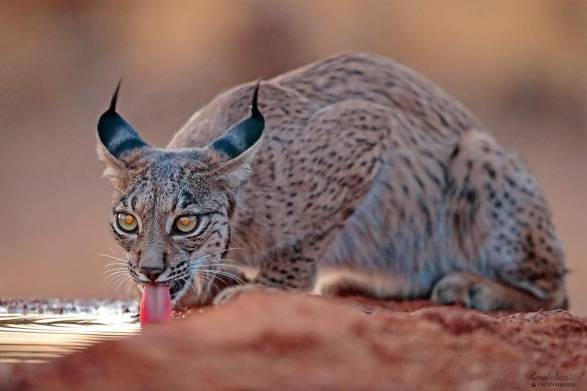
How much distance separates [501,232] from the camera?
6.57 m

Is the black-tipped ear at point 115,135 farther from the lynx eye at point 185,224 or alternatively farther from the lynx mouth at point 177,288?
the lynx mouth at point 177,288

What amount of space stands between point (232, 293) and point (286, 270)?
39cm

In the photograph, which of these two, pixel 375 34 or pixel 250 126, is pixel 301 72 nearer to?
pixel 250 126

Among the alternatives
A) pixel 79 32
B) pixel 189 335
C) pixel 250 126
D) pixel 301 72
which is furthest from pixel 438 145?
pixel 79 32

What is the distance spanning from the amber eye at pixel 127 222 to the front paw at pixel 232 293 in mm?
804

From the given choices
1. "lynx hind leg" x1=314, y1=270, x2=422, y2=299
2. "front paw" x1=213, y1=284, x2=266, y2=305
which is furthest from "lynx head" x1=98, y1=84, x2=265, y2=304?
"lynx hind leg" x1=314, y1=270, x2=422, y2=299

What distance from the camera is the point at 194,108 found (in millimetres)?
15359

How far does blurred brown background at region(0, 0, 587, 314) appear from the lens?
15.1 meters

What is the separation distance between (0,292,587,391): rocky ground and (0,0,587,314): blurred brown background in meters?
10.6

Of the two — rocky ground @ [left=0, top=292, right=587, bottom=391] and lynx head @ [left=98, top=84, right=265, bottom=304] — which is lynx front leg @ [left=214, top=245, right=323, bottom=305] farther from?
rocky ground @ [left=0, top=292, right=587, bottom=391]

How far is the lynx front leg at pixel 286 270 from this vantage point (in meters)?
6.17

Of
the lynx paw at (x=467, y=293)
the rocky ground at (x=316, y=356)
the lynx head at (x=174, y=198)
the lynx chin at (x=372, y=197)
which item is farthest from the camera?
the lynx paw at (x=467, y=293)

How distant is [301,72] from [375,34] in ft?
33.5

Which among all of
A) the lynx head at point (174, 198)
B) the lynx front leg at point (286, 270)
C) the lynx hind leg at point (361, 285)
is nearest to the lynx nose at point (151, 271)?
the lynx head at point (174, 198)
